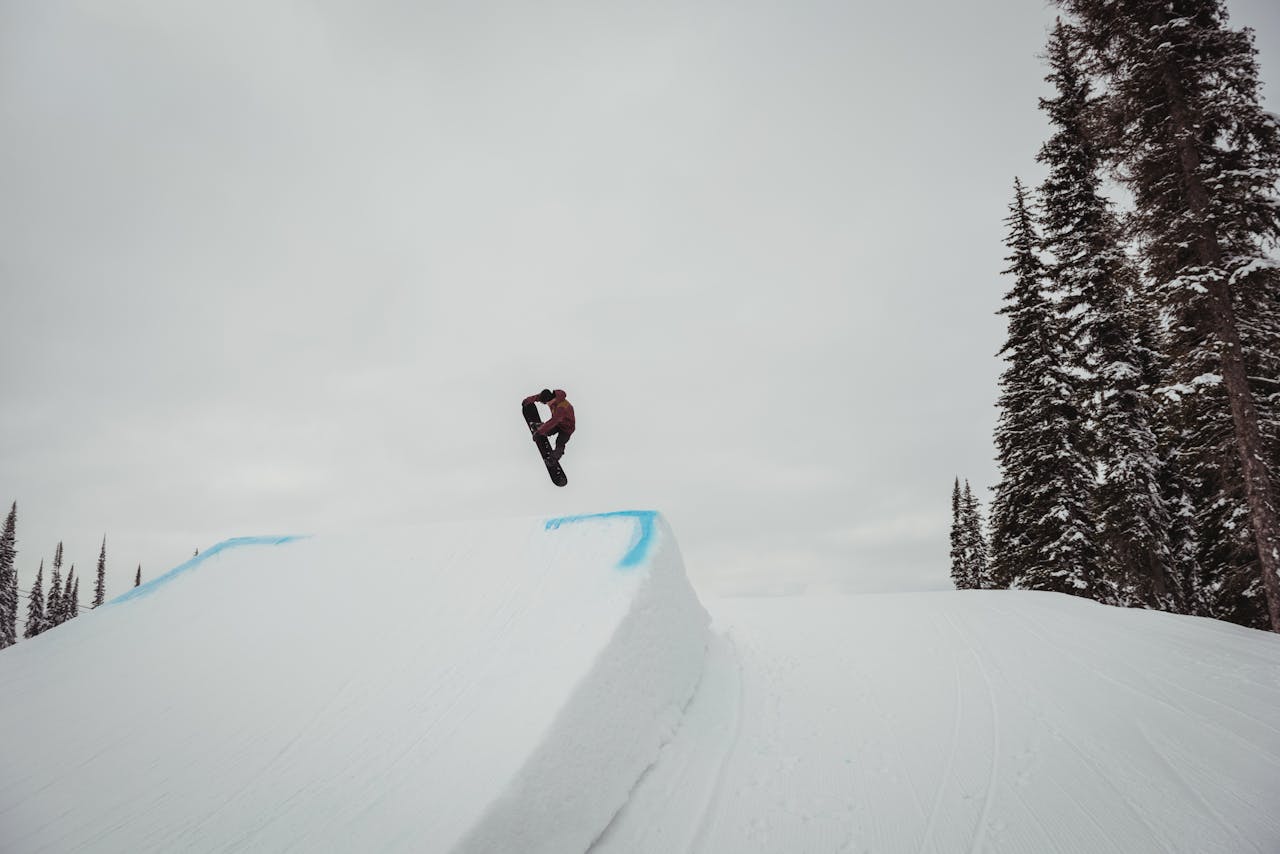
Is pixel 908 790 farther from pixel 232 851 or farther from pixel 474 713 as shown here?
pixel 232 851

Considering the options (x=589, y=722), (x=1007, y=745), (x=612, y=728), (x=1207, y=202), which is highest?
(x=1207, y=202)

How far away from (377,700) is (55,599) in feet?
256

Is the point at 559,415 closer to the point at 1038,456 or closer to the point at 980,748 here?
the point at 980,748

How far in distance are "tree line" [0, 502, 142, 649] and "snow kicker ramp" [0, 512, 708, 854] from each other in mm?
41992

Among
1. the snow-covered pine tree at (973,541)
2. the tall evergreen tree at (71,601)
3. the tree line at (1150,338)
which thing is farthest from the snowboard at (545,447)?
the tall evergreen tree at (71,601)

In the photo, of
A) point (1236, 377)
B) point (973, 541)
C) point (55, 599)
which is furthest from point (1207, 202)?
point (55, 599)

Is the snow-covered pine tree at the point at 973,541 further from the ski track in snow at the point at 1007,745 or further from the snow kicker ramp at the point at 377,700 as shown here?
the snow kicker ramp at the point at 377,700

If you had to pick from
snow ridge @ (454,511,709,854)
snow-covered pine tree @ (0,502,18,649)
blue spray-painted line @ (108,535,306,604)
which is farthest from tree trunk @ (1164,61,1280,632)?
snow-covered pine tree @ (0,502,18,649)

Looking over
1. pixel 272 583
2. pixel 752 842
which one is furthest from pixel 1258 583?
pixel 272 583

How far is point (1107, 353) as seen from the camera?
42.5ft

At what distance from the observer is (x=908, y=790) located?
13.1 feet

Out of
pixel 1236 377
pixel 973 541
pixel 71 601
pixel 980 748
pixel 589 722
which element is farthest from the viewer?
pixel 71 601

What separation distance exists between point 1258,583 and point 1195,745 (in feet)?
34.7

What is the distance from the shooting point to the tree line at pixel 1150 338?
920cm
